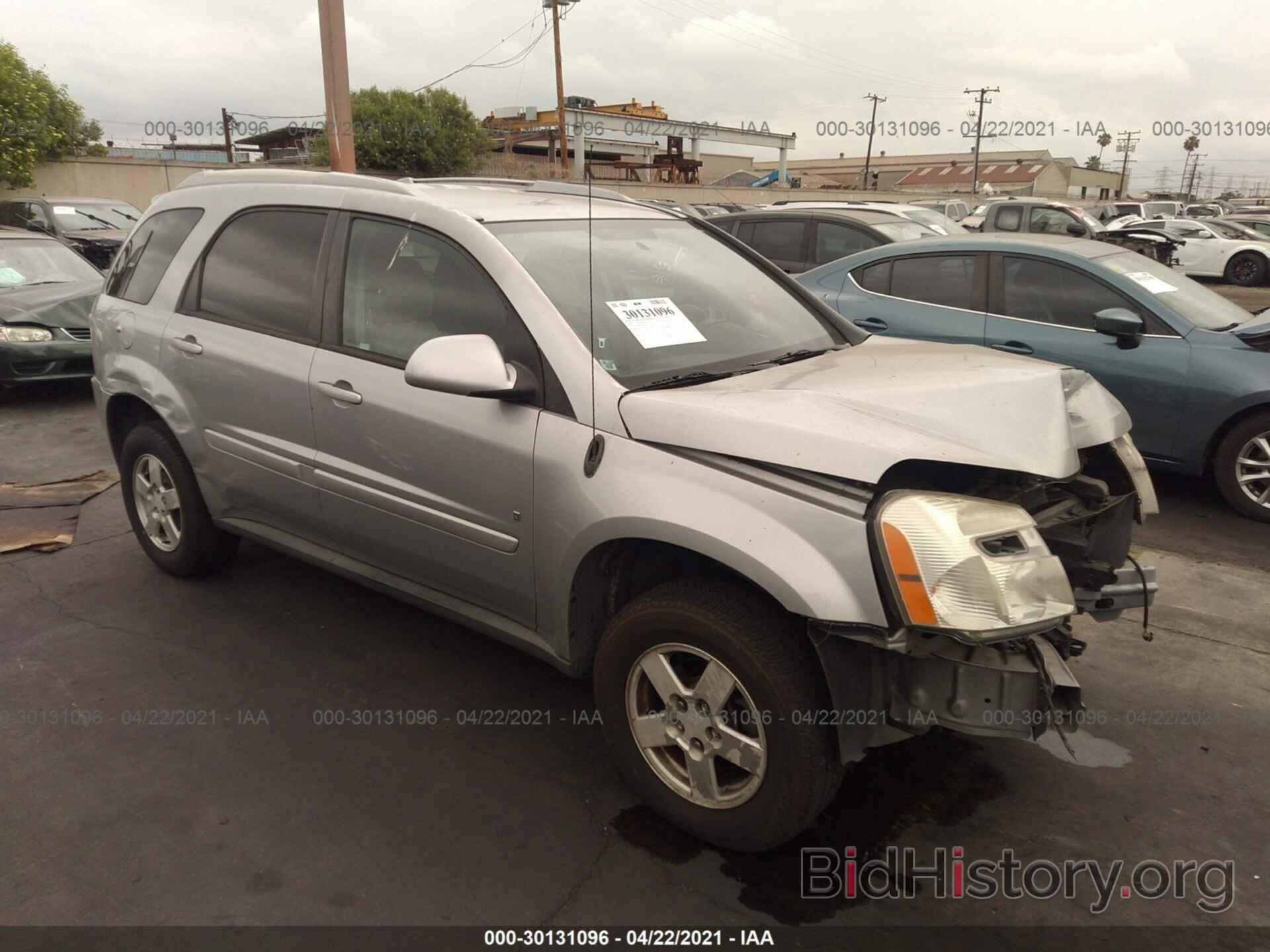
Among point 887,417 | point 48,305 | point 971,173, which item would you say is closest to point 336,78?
point 48,305

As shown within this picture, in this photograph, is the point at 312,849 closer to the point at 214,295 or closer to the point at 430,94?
the point at 214,295

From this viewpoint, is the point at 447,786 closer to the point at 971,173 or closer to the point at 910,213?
the point at 910,213

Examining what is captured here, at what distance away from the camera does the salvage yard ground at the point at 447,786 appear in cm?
243

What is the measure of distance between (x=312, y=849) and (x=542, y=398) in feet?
4.76

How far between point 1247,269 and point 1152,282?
16955 millimetres

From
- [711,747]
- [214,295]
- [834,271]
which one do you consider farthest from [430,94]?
[711,747]

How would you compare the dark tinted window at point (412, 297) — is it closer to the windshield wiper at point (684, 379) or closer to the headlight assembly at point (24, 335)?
the windshield wiper at point (684, 379)

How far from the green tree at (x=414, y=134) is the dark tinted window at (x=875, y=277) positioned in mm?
27466

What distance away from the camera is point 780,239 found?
9.46m

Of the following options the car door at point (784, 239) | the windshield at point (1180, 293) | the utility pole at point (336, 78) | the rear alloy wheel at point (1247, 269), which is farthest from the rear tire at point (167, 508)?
the rear alloy wheel at point (1247, 269)

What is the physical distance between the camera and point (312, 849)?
2.61 meters

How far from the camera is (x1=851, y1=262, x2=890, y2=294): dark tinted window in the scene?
6594 mm

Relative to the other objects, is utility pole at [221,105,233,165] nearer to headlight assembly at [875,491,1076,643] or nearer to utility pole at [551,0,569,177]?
utility pole at [551,0,569,177]

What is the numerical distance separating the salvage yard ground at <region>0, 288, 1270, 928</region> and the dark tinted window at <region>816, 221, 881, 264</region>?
18.5ft
